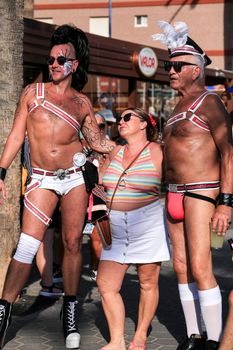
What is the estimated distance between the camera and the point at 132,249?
4.93 metres

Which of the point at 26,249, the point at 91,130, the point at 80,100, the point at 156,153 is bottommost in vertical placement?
the point at 26,249

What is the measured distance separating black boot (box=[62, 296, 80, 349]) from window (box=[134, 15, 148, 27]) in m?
33.3

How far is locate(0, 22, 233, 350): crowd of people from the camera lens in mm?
4629

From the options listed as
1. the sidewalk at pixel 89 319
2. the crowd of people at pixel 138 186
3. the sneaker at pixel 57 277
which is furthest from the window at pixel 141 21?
the crowd of people at pixel 138 186

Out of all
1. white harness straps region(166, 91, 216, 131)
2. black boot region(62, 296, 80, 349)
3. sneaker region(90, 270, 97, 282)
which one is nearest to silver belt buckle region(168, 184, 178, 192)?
white harness straps region(166, 91, 216, 131)

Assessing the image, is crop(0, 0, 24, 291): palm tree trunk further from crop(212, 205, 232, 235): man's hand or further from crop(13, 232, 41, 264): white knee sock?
crop(212, 205, 232, 235): man's hand

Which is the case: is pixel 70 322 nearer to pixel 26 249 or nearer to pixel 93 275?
pixel 26 249

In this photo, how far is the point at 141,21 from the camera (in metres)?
37.7

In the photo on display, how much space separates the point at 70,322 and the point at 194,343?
93 cm

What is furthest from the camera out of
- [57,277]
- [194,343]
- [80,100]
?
[57,277]

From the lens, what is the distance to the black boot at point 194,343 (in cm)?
483

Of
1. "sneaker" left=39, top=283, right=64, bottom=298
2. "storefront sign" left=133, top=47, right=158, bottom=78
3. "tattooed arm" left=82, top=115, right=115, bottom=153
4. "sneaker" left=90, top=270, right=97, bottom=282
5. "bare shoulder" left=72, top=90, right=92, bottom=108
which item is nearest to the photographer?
"bare shoulder" left=72, top=90, right=92, bottom=108

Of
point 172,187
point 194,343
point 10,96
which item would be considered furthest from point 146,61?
point 194,343

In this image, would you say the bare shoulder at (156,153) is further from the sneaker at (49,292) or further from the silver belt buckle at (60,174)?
the sneaker at (49,292)
